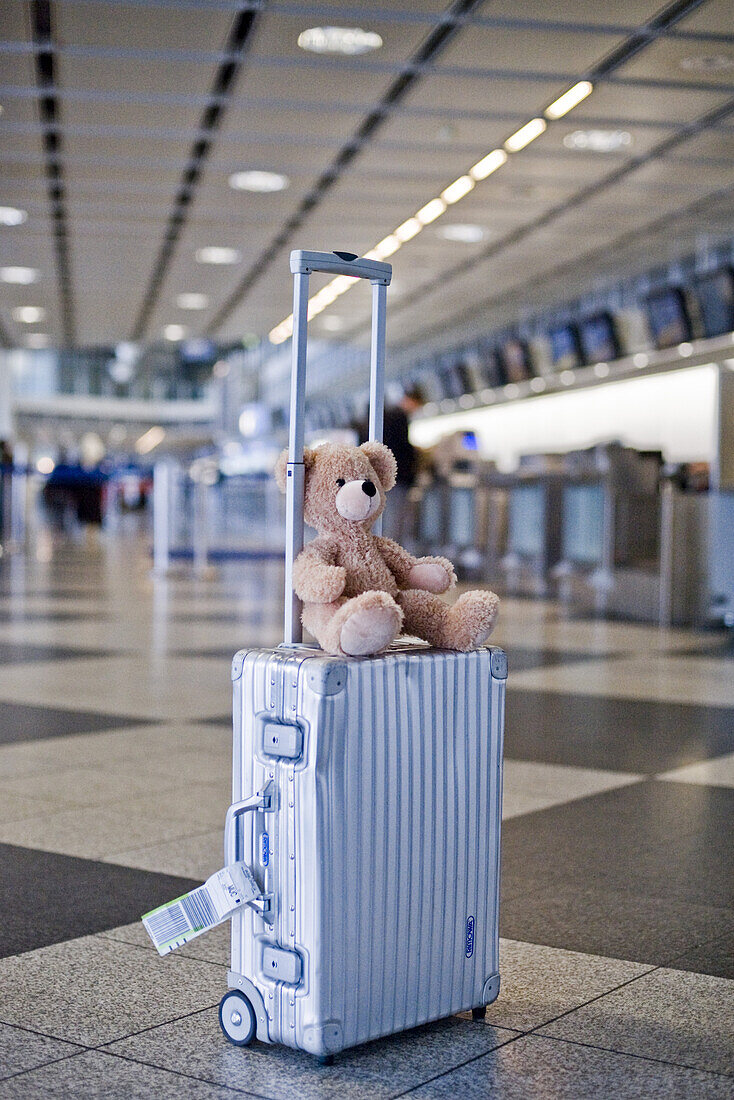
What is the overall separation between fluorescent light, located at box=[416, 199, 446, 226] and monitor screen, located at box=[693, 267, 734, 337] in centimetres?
364

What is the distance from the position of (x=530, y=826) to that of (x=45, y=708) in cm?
316

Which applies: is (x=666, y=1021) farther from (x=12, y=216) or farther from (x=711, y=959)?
(x=12, y=216)

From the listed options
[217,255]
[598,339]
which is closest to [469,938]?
[217,255]

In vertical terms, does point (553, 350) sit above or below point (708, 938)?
above

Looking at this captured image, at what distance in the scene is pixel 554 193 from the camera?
14.2 metres

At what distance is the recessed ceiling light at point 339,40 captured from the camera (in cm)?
968

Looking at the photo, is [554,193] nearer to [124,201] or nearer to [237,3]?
[124,201]

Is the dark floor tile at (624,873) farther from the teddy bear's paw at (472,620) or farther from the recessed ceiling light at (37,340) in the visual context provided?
the recessed ceiling light at (37,340)

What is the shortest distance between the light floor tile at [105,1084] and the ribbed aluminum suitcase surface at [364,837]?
0.68 ft

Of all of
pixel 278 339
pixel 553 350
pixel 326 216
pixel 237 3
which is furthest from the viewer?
pixel 278 339

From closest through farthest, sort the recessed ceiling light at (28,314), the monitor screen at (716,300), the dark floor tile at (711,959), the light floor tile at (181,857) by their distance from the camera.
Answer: the dark floor tile at (711,959) < the light floor tile at (181,857) < the monitor screen at (716,300) < the recessed ceiling light at (28,314)

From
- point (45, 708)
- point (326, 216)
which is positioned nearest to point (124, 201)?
point (326, 216)

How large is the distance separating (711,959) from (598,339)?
1777 centimetres

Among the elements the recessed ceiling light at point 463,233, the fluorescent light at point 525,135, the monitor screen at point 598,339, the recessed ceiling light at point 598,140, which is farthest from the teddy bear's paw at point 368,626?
the monitor screen at point 598,339
